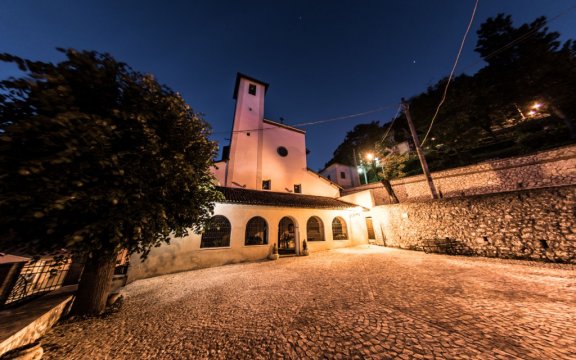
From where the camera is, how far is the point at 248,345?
3.08 metres

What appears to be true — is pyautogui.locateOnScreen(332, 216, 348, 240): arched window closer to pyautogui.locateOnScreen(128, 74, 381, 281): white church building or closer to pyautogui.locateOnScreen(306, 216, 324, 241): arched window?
pyautogui.locateOnScreen(128, 74, 381, 281): white church building

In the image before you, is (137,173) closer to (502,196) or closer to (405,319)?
(405,319)

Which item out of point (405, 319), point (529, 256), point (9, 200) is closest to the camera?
point (9, 200)

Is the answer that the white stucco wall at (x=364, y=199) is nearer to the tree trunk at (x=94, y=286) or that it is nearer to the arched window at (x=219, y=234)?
the arched window at (x=219, y=234)

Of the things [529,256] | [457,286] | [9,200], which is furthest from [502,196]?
[9,200]

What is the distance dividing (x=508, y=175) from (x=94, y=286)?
24083 millimetres

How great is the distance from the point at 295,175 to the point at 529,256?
1538cm

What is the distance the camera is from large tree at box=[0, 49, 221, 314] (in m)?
2.91

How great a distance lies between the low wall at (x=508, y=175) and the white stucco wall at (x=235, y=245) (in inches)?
353

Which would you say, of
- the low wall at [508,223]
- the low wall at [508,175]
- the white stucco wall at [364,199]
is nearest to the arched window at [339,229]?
the white stucco wall at [364,199]

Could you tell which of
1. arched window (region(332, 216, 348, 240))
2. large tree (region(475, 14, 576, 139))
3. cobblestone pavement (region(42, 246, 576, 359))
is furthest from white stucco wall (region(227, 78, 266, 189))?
large tree (region(475, 14, 576, 139))

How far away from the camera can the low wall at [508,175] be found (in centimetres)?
1160

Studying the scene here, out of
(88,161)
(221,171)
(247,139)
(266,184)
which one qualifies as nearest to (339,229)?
(266,184)

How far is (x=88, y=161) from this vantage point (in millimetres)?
3297
